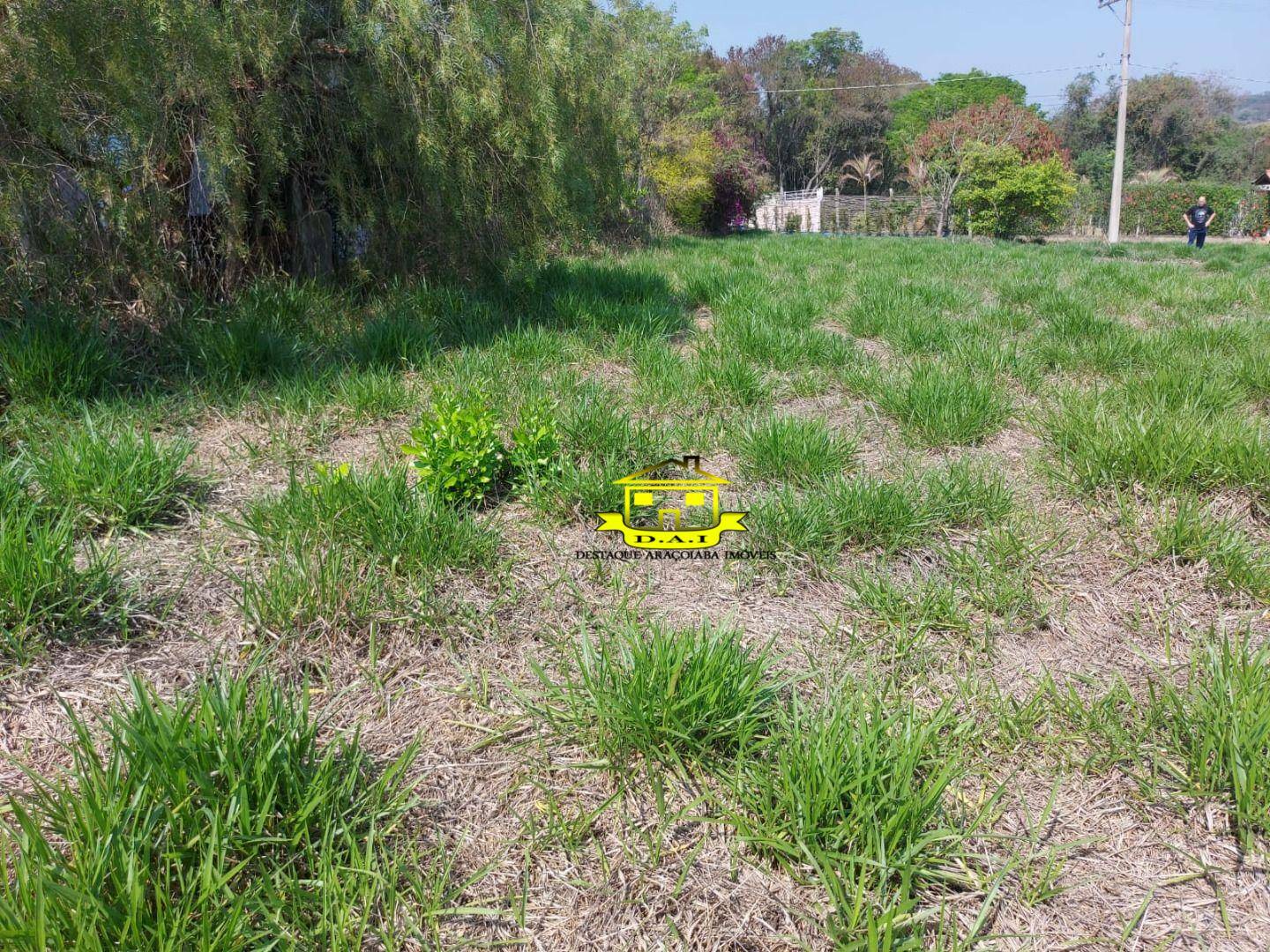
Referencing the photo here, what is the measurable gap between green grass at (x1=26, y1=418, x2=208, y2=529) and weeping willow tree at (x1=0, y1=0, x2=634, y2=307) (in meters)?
1.28

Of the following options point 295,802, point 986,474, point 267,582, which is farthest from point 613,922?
point 986,474

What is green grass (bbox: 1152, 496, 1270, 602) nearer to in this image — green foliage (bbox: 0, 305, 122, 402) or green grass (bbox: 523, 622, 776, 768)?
green grass (bbox: 523, 622, 776, 768)

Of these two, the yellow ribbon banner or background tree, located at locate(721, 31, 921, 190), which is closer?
the yellow ribbon banner

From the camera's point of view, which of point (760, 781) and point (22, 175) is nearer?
point (760, 781)

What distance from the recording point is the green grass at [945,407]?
10.1 ft

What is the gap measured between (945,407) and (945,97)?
53123 mm

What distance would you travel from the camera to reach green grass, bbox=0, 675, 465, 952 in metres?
1.02

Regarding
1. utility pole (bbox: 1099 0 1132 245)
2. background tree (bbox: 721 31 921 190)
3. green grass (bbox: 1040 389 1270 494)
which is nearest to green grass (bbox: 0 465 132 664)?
green grass (bbox: 1040 389 1270 494)

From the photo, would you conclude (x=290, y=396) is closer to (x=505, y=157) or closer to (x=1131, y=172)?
(x=505, y=157)

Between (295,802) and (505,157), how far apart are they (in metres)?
3.98

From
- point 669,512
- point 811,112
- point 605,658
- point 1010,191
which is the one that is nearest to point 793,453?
point 669,512

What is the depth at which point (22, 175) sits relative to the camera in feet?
9.17

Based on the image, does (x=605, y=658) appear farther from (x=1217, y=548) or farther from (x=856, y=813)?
(x=1217, y=548)

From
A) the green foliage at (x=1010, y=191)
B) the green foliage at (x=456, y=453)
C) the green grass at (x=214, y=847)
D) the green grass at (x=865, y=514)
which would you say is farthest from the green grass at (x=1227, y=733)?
the green foliage at (x=1010, y=191)
